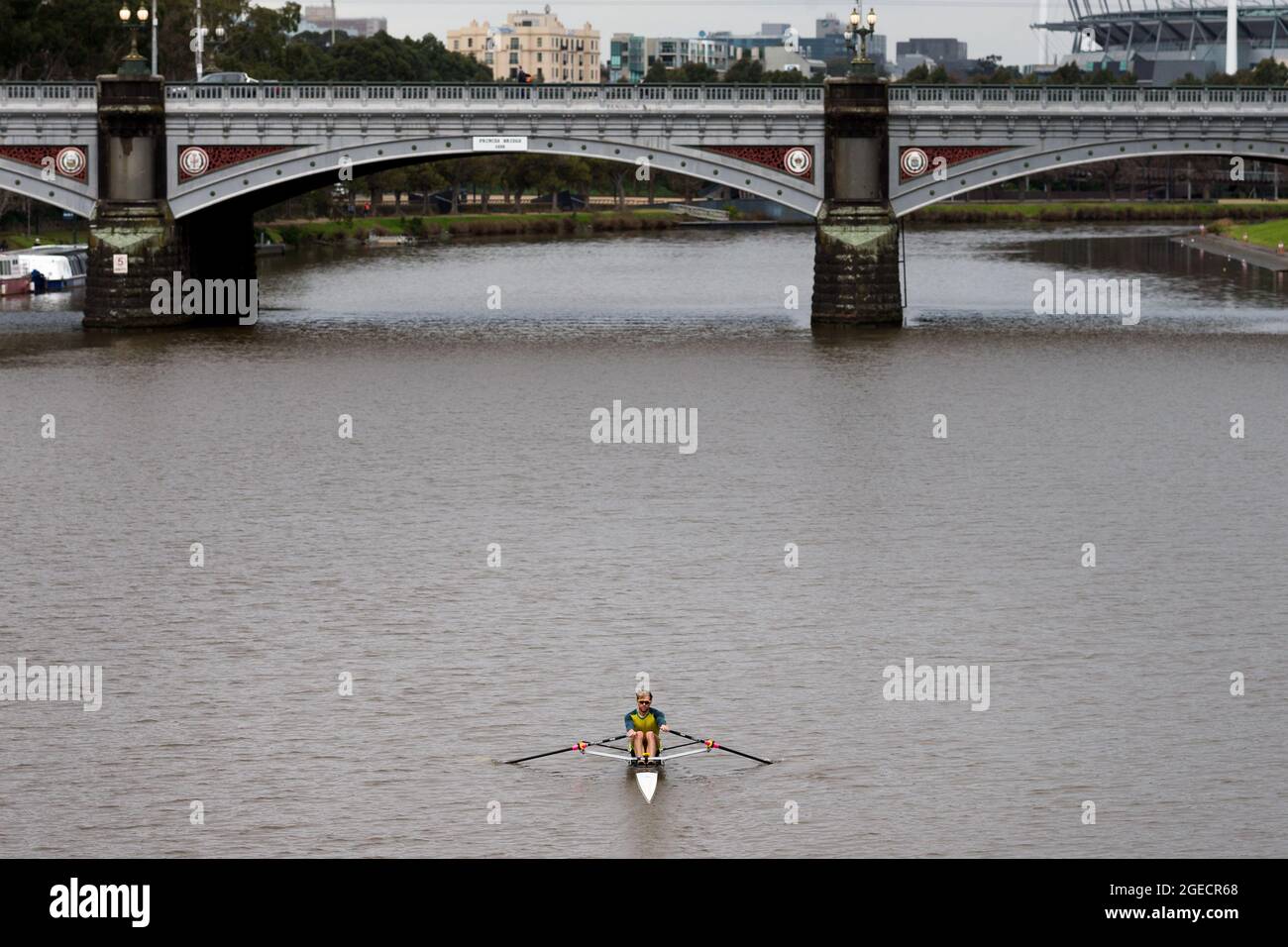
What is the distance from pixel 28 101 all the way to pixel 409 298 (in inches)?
874

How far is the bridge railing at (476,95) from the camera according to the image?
7806 cm

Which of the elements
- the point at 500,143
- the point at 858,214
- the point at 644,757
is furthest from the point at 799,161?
the point at 644,757

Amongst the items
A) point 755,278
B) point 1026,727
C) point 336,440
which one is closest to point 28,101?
point 336,440

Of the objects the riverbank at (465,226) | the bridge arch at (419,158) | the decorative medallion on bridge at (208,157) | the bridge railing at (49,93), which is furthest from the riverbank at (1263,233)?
the bridge railing at (49,93)

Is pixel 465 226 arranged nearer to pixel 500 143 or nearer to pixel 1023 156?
pixel 500 143

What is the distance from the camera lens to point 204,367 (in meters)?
67.3

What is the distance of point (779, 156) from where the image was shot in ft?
261

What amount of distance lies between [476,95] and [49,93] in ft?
47.3

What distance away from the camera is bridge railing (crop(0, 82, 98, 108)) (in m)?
77.9

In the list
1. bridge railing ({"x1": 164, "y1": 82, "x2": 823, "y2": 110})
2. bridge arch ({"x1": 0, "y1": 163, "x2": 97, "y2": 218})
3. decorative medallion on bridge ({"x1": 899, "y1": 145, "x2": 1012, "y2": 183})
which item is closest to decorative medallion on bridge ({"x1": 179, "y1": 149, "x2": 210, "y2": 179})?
bridge railing ({"x1": 164, "y1": 82, "x2": 823, "y2": 110})

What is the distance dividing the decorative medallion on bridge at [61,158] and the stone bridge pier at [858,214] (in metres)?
24.5

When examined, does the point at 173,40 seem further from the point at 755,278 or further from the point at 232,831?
the point at 232,831

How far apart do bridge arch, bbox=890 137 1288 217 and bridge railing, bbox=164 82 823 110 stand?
3.96m

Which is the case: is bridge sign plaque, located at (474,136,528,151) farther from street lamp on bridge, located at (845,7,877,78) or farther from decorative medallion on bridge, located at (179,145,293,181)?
street lamp on bridge, located at (845,7,877,78)
